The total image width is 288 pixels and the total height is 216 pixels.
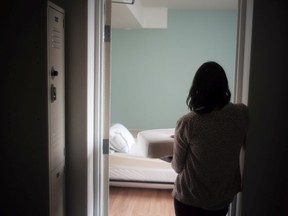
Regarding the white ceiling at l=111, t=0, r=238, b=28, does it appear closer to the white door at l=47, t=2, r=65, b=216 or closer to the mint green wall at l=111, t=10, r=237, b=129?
the mint green wall at l=111, t=10, r=237, b=129

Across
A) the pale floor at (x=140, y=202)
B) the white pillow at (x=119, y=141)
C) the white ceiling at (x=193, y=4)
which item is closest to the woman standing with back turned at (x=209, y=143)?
the pale floor at (x=140, y=202)

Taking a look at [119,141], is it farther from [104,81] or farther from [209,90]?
[209,90]

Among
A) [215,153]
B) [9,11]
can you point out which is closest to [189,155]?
[215,153]

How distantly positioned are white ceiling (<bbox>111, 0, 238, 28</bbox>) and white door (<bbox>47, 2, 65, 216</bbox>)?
216 centimetres

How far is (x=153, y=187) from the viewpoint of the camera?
135 inches

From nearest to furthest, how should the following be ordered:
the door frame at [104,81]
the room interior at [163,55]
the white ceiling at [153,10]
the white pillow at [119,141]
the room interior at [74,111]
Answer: the room interior at [74,111]
the door frame at [104,81]
the white pillow at [119,141]
the white ceiling at [153,10]
the room interior at [163,55]

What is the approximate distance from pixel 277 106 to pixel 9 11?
1525 mm

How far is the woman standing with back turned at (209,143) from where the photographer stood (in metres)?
1.42

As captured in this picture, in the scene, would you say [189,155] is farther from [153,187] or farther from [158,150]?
[153,187]

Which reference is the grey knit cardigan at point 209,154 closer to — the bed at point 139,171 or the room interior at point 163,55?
the bed at point 139,171

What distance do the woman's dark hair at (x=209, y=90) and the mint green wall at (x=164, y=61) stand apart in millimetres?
3844

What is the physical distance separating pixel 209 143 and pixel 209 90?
0.24 m

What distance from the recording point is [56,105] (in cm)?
170

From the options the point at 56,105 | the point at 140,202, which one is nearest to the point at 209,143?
the point at 56,105
